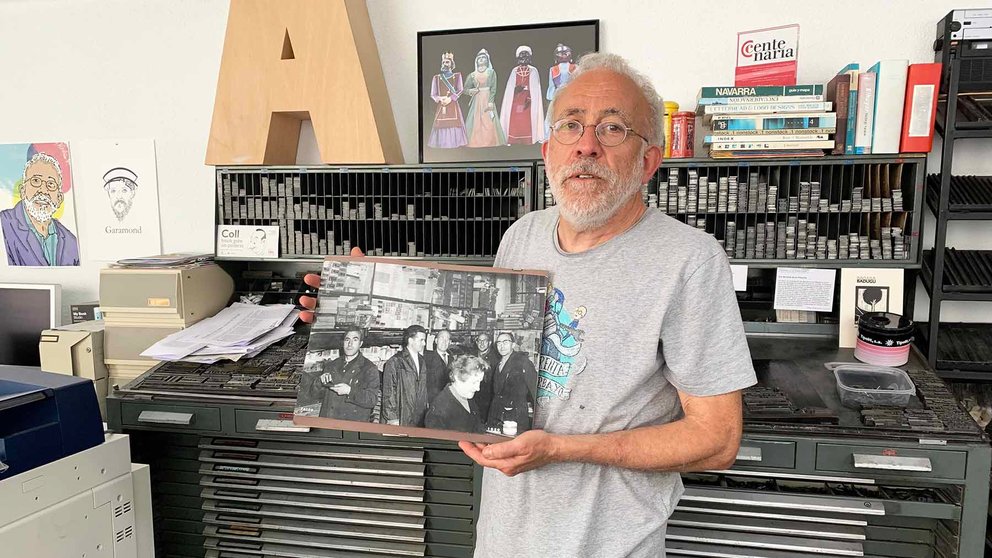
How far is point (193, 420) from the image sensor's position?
5.83 feet

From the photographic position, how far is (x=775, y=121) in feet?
6.27

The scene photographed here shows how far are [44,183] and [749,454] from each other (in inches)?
123

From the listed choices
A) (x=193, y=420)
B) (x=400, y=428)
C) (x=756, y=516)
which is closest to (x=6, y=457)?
(x=193, y=420)

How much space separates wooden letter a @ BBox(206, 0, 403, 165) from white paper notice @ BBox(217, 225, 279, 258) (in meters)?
0.25

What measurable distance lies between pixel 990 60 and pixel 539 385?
204 cm

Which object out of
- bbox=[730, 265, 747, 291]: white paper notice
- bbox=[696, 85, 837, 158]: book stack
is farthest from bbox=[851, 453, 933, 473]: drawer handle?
bbox=[696, 85, 837, 158]: book stack

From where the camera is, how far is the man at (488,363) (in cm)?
101

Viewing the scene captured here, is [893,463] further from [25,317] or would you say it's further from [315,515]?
[25,317]

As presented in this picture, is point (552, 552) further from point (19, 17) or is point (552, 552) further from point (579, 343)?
point (19, 17)

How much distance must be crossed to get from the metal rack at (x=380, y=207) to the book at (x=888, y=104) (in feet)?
3.72

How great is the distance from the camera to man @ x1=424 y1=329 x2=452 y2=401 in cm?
104

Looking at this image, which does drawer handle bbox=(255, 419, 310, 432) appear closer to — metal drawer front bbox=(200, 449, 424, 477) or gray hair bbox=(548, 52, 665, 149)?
metal drawer front bbox=(200, 449, 424, 477)

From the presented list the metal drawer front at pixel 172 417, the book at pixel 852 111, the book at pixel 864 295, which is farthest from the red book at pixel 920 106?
the metal drawer front at pixel 172 417

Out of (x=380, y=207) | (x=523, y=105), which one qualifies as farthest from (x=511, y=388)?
(x=523, y=105)
